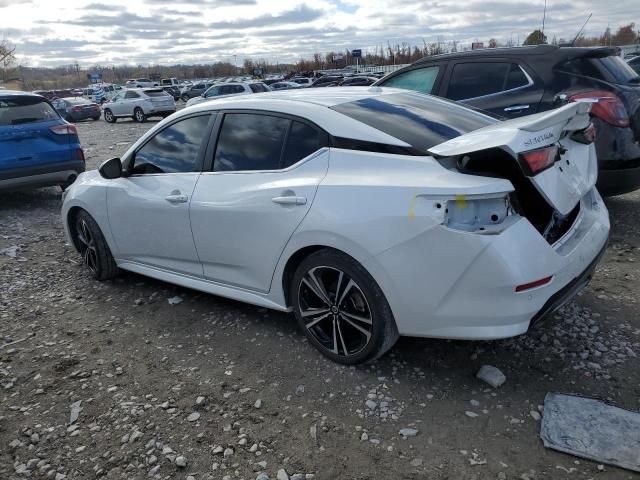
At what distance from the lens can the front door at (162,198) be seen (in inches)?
150

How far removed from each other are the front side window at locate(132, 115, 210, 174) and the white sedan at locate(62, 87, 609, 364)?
16mm

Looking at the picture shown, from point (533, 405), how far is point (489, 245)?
3.09 ft

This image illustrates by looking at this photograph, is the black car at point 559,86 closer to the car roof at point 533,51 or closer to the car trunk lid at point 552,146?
the car roof at point 533,51

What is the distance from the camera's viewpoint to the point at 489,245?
2.45 meters

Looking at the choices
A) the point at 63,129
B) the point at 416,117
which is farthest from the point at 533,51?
the point at 63,129

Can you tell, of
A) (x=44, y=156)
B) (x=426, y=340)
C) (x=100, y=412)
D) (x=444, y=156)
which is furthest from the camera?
(x=44, y=156)

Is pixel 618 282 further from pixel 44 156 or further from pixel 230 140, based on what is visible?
pixel 44 156

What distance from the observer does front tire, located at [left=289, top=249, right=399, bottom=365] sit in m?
2.88

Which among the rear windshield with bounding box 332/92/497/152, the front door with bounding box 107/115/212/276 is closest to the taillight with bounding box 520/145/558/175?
the rear windshield with bounding box 332/92/497/152

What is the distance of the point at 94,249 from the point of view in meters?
4.79

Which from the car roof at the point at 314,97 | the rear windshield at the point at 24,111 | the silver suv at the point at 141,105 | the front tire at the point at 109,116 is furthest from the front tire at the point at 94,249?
the front tire at the point at 109,116

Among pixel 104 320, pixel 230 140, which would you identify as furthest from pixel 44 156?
pixel 230 140

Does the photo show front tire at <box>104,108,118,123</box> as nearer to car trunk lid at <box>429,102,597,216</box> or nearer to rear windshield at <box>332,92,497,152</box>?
rear windshield at <box>332,92,497,152</box>

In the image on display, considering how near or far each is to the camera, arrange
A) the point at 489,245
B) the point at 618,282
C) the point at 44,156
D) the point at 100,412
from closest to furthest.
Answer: the point at 489,245
the point at 100,412
the point at 618,282
the point at 44,156
